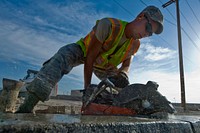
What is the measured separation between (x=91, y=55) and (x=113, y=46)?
40 cm

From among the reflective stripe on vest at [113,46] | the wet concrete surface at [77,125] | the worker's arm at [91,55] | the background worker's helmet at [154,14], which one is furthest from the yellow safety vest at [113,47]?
the wet concrete surface at [77,125]

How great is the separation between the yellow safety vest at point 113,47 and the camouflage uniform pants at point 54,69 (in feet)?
0.67

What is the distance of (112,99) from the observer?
2656 millimetres

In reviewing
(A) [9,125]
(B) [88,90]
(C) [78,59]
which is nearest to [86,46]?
(C) [78,59]

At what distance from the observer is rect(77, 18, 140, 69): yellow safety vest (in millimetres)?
3242

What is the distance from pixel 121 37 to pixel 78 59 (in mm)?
782

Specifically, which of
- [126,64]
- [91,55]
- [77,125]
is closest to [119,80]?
[91,55]

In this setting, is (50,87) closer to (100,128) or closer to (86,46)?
(86,46)

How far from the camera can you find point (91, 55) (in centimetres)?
325

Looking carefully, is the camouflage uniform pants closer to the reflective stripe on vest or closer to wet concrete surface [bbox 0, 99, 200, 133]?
the reflective stripe on vest

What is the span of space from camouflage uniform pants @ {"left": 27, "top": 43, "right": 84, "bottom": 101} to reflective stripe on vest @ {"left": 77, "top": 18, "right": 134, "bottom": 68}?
205mm

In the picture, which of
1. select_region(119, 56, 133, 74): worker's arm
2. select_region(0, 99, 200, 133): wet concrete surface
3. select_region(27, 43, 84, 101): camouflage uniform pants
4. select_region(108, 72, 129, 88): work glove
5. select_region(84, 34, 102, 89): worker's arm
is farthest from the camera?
select_region(119, 56, 133, 74): worker's arm

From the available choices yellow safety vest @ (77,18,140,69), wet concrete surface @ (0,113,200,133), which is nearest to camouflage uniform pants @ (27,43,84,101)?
yellow safety vest @ (77,18,140,69)

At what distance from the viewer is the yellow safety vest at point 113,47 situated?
324 centimetres
